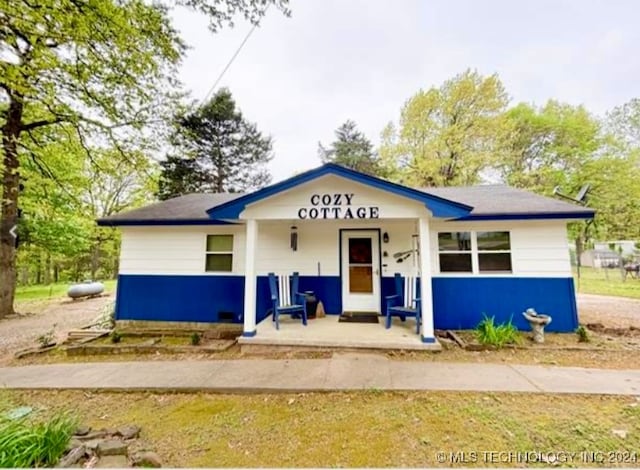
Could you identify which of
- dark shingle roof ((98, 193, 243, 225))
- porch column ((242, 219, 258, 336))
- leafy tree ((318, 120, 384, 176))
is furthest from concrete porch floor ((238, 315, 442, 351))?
leafy tree ((318, 120, 384, 176))

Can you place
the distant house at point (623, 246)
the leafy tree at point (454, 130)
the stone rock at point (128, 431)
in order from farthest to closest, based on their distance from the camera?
1. the distant house at point (623, 246)
2. the leafy tree at point (454, 130)
3. the stone rock at point (128, 431)

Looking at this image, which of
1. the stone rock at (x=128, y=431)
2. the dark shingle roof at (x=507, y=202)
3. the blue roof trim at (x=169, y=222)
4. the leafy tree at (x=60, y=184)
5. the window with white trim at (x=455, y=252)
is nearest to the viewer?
the stone rock at (x=128, y=431)

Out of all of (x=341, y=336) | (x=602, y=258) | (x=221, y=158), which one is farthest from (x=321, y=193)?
(x=602, y=258)

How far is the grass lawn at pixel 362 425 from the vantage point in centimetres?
246

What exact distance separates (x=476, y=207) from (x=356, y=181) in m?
3.10

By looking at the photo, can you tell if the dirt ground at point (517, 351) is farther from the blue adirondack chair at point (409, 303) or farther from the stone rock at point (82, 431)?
the stone rock at point (82, 431)

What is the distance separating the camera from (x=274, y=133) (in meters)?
21.8

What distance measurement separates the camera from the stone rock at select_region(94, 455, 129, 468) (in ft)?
7.59

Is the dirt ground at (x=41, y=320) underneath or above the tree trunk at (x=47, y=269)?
underneath

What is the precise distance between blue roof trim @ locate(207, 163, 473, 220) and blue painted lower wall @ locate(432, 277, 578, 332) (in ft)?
6.27

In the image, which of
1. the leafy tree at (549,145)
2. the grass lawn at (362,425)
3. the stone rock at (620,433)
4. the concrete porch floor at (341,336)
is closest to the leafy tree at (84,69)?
the concrete porch floor at (341,336)

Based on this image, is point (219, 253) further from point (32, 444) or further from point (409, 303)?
point (32, 444)

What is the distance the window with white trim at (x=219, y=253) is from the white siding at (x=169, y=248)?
0.11 m

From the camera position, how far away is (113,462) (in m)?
2.36
